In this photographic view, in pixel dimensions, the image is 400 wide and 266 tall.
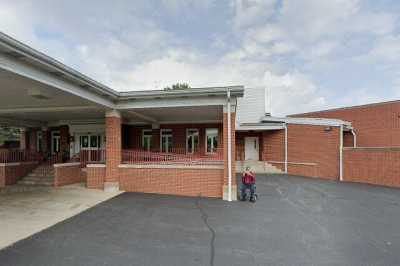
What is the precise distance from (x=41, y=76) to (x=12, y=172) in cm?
834

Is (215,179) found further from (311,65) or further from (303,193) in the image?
(311,65)

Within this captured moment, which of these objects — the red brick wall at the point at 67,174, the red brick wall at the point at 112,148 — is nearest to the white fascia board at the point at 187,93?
the red brick wall at the point at 112,148

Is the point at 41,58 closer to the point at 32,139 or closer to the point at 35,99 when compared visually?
the point at 35,99

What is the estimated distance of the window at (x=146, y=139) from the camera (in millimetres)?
15562

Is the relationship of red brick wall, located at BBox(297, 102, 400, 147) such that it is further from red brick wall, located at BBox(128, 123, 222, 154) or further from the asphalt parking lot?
red brick wall, located at BBox(128, 123, 222, 154)

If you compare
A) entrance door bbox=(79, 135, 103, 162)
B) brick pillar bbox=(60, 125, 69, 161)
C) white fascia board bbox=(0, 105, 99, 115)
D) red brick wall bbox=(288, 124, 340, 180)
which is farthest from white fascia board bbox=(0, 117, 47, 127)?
red brick wall bbox=(288, 124, 340, 180)

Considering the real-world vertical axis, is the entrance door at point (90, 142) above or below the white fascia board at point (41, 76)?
below

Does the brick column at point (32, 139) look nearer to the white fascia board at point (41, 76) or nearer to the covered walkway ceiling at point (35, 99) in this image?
the covered walkway ceiling at point (35, 99)

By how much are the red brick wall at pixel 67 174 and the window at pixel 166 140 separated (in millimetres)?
5256

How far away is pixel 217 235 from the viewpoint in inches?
202

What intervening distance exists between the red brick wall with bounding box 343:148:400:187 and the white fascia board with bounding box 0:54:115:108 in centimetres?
1442

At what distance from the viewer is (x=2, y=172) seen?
10641 millimetres

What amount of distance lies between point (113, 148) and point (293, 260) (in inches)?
308

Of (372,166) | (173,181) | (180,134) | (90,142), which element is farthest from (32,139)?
(372,166)
